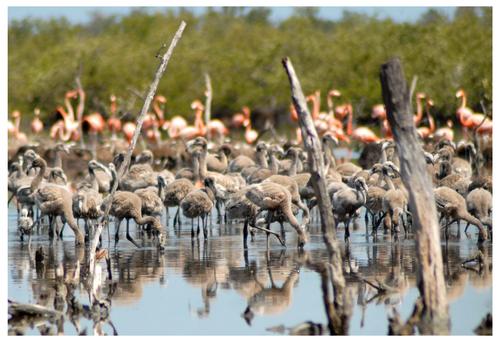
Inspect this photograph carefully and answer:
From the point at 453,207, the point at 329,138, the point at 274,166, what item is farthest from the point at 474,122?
the point at 453,207

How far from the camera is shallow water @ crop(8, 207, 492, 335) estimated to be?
1068 cm

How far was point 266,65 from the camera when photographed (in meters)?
55.1

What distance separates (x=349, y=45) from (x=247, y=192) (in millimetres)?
37661

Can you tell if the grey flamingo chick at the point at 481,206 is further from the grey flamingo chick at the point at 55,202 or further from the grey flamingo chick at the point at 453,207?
the grey flamingo chick at the point at 55,202

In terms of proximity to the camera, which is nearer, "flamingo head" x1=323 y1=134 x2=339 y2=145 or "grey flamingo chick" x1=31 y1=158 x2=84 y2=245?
"grey flamingo chick" x1=31 y1=158 x2=84 y2=245

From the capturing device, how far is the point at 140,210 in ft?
54.8

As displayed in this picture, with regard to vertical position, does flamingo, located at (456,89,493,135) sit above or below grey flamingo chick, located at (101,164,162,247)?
above

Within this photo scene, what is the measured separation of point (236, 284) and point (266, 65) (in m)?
42.7

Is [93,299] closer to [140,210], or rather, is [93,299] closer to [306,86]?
[140,210]

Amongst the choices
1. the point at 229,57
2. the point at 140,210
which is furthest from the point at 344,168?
the point at 229,57

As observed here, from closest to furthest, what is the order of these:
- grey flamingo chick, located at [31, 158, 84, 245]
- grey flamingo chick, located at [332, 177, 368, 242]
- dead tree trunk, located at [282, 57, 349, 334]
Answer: dead tree trunk, located at [282, 57, 349, 334]
grey flamingo chick, located at [332, 177, 368, 242]
grey flamingo chick, located at [31, 158, 84, 245]

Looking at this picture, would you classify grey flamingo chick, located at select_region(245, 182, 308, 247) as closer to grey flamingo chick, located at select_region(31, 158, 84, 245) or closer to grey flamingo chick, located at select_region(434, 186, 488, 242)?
grey flamingo chick, located at select_region(434, 186, 488, 242)

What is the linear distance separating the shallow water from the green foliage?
2634 cm

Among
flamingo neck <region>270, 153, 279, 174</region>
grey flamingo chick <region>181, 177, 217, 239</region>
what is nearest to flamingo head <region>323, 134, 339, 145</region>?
flamingo neck <region>270, 153, 279, 174</region>
